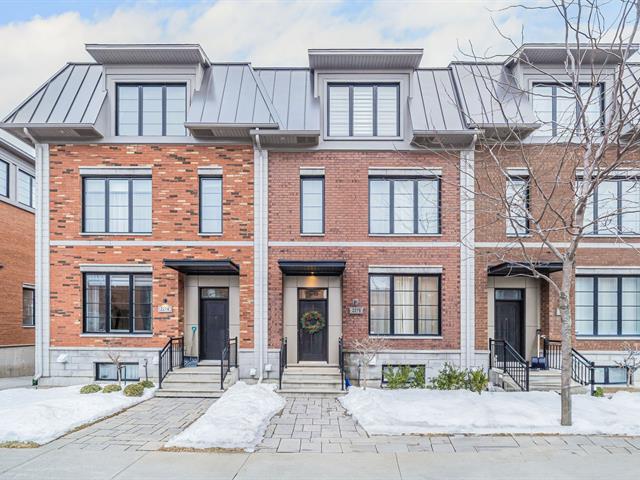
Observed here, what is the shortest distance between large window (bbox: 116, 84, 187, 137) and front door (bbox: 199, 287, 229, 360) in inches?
188

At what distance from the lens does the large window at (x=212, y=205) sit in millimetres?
14070

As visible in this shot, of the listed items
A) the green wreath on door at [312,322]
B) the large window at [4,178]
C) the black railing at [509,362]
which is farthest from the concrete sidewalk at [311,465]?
the large window at [4,178]

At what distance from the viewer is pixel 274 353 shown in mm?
13562

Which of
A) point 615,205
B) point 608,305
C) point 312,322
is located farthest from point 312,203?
point 608,305

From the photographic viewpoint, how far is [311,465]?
714 centimetres

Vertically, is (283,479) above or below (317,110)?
below

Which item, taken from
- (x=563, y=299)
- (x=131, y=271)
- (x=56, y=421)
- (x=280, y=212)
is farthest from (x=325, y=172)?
(x=56, y=421)

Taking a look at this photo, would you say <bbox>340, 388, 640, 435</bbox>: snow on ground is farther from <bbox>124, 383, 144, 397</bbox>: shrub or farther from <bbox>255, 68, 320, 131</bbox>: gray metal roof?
<bbox>255, 68, 320, 131</bbox>: gray metal roof

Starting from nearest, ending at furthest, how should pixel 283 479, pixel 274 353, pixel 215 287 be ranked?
pixel 283 479
pixel 274 353
pixel 215 287

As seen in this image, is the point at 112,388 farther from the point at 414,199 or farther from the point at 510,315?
the point at 510,315

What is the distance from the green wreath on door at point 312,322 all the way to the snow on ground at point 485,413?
3162 millimetres

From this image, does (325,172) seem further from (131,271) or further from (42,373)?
(42,373)

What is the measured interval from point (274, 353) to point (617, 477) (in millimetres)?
8711

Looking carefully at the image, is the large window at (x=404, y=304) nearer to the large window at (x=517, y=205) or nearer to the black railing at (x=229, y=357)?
the large window at (x=517, y=205)
